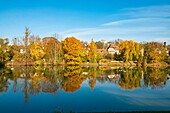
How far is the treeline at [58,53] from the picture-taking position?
55844 millimetres

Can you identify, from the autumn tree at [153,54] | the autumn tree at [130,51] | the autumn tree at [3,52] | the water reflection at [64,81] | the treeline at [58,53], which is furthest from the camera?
the autumn tree at [130,51]

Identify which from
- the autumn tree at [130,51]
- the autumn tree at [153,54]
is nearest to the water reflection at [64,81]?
the autumn tree at [130,51]

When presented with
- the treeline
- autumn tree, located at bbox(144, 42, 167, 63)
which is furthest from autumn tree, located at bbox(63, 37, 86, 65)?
autumn tree, located at bbox(144, 42, 167, 63)

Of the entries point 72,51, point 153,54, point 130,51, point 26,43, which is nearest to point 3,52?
point 26,43

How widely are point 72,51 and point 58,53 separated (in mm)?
4421

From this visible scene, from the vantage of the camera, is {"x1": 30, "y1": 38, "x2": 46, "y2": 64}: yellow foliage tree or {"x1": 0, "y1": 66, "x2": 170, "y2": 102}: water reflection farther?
{"x1": 30, "y1": 38, "x2": 46, "y2": 64}: yellow foliage tree

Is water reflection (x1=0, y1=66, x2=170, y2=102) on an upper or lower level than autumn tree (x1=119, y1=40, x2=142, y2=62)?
lower

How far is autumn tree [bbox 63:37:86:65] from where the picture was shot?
56.2 meters

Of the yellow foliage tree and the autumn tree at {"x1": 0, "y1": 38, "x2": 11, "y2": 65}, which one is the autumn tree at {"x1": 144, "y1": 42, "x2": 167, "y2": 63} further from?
the autumn tree at {"x1": 0, "y1": 38, "x2": 11, "y2": 65}

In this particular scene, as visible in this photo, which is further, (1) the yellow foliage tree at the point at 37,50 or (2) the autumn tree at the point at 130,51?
(2) the autumn tree at the point at 130,51

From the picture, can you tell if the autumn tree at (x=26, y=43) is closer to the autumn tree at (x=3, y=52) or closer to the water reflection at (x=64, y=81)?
the autumn tree at (x=3, y=52)

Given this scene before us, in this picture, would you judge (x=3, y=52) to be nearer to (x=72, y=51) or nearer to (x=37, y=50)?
(x=37, y=50)

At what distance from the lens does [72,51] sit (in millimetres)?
56000

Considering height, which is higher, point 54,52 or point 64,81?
point 54,52
